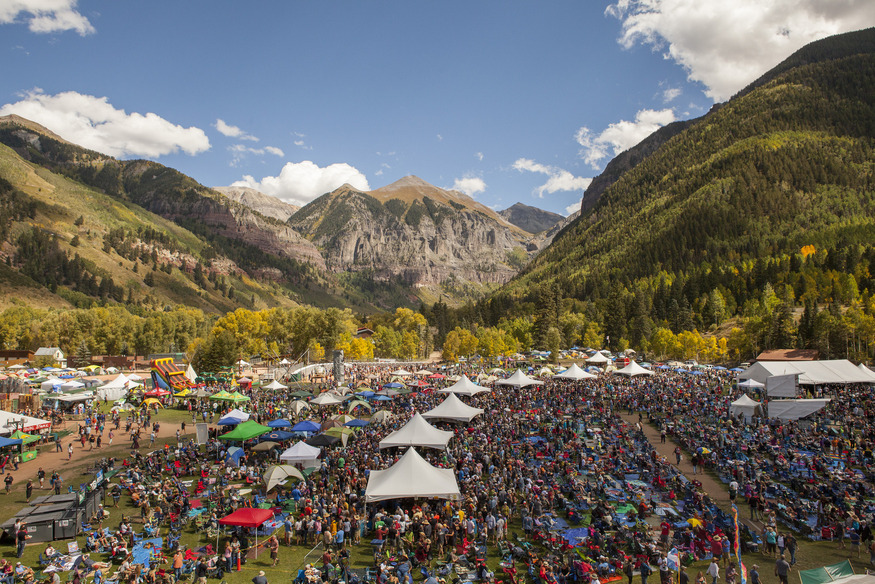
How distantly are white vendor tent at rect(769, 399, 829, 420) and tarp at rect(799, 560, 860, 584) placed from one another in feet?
74.8

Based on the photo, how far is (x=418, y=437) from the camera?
83.3 feet

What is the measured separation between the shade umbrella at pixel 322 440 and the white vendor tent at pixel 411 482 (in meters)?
7.13

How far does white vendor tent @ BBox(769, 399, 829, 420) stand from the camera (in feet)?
96.6

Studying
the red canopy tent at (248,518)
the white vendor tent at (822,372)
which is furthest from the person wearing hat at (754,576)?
the white vendor tent at (822,372)

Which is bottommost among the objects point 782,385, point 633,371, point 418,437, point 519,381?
point 418,437

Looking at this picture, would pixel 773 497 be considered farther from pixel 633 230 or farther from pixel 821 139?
pixel 821 139

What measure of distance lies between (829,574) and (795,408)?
77.5 feet

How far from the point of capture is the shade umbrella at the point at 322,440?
26.6m

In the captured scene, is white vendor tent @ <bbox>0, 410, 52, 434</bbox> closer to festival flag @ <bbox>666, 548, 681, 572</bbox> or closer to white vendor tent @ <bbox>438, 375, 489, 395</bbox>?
white vendor tent @ <bbox>438, 375, 489, 395</bbox>

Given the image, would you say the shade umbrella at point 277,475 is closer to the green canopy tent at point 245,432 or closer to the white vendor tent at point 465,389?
the green canopy tent at point 245,432

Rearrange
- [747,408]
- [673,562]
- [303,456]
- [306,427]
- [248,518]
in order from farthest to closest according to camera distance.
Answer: [747,408]
[306,427]
[303,456]
[248,518]
[673,562]

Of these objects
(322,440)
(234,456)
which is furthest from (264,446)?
(322,440)

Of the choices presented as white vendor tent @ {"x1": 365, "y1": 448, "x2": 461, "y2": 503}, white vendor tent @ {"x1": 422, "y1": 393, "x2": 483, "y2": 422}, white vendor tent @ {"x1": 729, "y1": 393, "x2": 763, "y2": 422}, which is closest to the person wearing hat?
white vendor tent @ {"x1": 365, "y1": 448, "x2": 461, "y2": 503}

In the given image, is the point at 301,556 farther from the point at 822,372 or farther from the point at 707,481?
the point at 822,372
